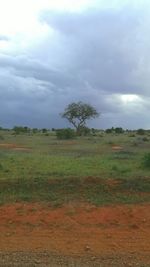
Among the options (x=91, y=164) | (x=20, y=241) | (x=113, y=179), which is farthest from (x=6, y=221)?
(x=91, y=164)

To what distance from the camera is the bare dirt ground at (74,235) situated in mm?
11164

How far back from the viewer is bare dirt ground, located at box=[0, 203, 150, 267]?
440 inches

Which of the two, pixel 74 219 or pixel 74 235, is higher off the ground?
pixel 74 219

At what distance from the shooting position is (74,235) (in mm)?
13031

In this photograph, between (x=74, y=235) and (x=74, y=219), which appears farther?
(x=74, y=219)

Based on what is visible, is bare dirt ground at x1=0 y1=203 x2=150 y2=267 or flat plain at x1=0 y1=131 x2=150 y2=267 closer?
bare dirt ground at x1=0 y1=203 x2=150 y2=267

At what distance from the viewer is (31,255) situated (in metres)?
11.4

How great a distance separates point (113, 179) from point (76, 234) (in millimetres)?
6392

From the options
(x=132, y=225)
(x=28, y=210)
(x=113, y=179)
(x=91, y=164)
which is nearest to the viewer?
(x=132, y=225)

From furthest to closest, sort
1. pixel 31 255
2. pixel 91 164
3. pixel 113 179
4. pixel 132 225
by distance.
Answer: pixel 91 164, pixel 113 179, pixel 132 225, pixel 31 255

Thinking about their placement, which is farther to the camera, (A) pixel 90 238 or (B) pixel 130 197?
(B) pixel 130 197

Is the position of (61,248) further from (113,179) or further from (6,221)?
(113,179)

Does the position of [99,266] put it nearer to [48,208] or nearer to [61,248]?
[61,248]

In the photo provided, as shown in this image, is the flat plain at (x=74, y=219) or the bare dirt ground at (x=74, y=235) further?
the flat plain at (x=74, y=219)
